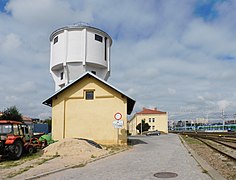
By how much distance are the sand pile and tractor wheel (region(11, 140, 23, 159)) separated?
5.56ft

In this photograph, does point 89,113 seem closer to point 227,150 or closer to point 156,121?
point 227,150

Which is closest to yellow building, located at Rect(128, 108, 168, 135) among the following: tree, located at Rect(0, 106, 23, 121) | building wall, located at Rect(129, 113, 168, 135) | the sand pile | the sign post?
building wall, located at Rect(129, 113, 168, 135)

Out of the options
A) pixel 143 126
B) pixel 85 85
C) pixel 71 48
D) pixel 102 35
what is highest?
pixel 102 35

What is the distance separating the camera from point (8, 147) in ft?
43.7

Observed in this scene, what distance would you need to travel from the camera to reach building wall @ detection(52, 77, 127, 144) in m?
21.5

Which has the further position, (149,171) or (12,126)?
(12,126)

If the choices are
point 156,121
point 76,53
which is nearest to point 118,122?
point 76,53

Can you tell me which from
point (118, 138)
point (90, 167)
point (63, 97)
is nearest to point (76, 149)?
point (90, 167)

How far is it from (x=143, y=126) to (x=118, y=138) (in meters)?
52.9

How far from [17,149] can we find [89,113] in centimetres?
867

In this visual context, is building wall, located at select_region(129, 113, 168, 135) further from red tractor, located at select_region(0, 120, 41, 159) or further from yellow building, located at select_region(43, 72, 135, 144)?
red tractor, located at select_region(0, 120, 41, 159)

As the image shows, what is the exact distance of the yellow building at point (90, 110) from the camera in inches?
848

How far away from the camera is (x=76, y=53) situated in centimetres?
2816

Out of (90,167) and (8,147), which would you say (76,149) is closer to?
(8,147)
